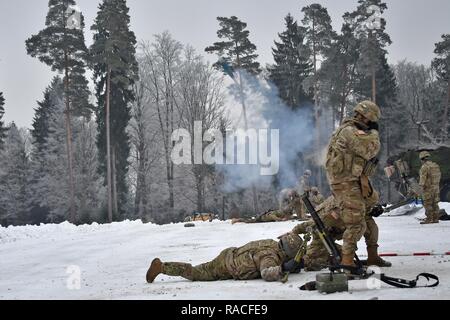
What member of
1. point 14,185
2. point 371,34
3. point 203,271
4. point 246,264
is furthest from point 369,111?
point 14,185

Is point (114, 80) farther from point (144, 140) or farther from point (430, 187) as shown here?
point (430, 187)

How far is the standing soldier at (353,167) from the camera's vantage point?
214 inches

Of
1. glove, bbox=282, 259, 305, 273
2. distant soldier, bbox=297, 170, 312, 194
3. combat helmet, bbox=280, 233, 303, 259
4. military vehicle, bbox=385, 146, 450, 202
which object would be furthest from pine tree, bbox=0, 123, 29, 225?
glove, bbox=282, 259, 305, 273

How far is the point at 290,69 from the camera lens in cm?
4228

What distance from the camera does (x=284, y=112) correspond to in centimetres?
3988

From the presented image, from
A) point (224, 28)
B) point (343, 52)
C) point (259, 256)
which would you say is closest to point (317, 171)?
point (343, 52)

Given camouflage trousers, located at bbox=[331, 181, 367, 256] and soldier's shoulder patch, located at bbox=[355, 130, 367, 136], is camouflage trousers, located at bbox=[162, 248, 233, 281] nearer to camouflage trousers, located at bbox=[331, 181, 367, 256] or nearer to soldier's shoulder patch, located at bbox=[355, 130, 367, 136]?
camouflage trousers, located at bbox=[331, 181, 367, 256]

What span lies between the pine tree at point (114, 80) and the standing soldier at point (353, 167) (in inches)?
1016

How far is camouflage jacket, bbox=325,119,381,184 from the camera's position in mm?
5445

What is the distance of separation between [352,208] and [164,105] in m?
36.6

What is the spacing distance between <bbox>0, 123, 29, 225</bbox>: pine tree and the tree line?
0.40 ft

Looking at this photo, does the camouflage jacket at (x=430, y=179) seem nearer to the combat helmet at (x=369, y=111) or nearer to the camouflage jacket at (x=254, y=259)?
the combat helmet at (x=369, y=111)
